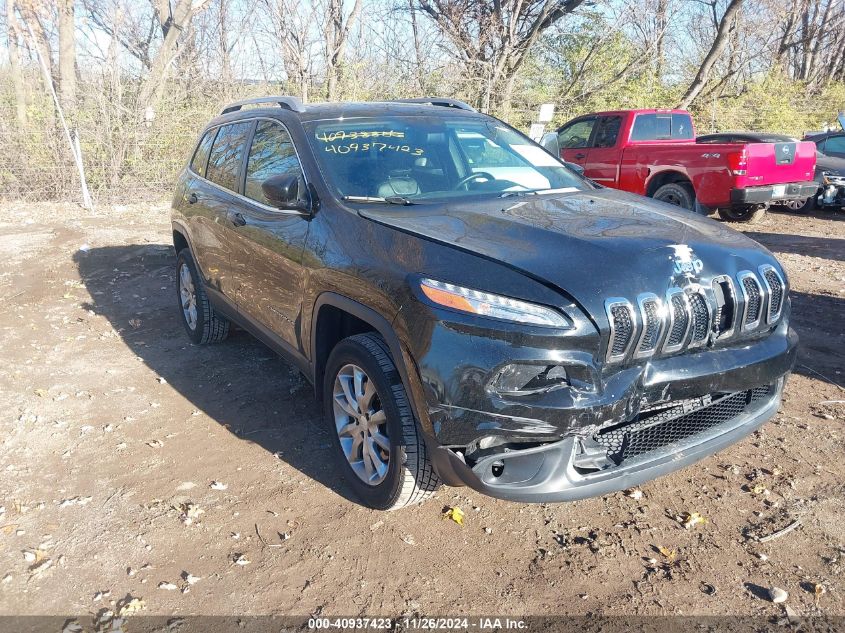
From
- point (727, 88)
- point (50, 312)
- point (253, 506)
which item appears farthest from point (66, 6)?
point (727, 88)

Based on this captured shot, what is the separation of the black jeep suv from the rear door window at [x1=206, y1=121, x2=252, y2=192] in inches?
26.9

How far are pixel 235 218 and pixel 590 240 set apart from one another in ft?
8.08

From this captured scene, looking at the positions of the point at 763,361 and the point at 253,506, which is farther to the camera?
the point at 253,506

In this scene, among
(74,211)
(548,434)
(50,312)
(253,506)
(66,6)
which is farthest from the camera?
(66,6)

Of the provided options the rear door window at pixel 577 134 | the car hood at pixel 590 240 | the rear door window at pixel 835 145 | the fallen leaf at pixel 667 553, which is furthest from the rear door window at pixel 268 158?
the rear door window at pixel 835 145

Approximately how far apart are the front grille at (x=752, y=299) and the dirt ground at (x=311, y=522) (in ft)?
3.09

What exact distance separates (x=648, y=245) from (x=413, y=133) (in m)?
1.76

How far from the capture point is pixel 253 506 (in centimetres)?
331

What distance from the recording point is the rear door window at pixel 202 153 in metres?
5.33

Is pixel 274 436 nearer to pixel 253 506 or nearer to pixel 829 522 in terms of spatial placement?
pixel 253 506

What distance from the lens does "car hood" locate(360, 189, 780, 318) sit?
256 cm

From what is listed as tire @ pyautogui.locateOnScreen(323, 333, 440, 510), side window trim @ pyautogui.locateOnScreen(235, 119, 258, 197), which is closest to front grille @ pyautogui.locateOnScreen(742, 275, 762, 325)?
tire @ pyautogui.locateOnScreen(323, 333, 440, 510)

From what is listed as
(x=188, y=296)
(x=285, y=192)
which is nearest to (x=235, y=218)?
(x=285, y=192)

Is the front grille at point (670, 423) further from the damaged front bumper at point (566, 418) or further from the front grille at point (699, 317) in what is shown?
the front grille at point (699, 317)
